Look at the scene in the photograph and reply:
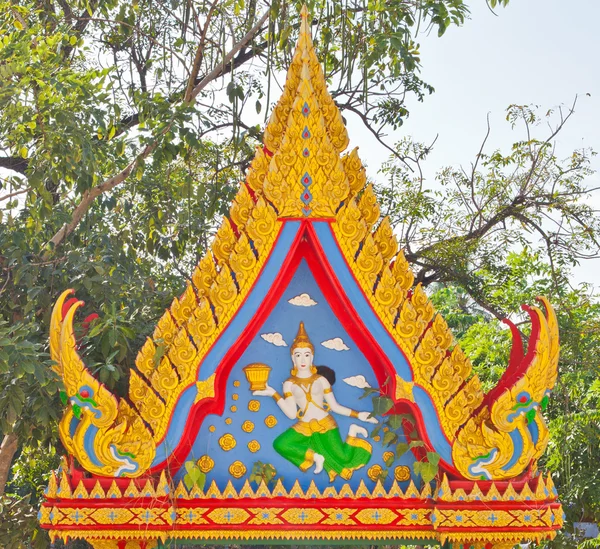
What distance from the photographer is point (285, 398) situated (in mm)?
4500

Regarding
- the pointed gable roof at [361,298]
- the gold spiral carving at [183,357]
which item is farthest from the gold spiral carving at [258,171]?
the gold spiral carving at [183,357]

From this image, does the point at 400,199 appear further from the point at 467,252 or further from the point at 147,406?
the point at 147,406

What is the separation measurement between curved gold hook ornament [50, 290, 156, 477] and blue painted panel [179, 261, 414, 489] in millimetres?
318

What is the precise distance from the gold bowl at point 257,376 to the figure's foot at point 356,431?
0.55 meters

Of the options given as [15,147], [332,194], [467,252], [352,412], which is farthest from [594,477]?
[15,147]

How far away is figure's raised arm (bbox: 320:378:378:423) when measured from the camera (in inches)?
177

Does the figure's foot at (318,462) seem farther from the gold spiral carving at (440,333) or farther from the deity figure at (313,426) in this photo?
the gold spiral carving at (440,333)

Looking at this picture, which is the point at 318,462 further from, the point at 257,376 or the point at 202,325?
the point at 202,325

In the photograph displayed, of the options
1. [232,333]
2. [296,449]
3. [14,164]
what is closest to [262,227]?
[232,333]

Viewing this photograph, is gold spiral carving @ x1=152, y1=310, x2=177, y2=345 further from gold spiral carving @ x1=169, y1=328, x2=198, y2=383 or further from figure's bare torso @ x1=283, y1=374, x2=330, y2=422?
figure's bare torso @ x1=283, y1=374, x2=330, y2=422

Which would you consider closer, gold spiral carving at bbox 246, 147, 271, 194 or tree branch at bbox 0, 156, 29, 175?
gold spiral carving at bbox 246, 147, 271, 194

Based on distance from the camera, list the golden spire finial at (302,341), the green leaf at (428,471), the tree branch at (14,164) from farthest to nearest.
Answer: the tree branch at (14,164) → the golden spire finial at (302,341) → the green leaf at (428,471)

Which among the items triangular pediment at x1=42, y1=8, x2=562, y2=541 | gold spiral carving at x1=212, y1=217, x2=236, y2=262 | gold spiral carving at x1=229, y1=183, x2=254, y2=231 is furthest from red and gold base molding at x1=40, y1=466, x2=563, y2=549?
gold spiral carving at x1=229, y1=183, x2=254, y2=231

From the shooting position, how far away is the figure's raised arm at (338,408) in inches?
177
